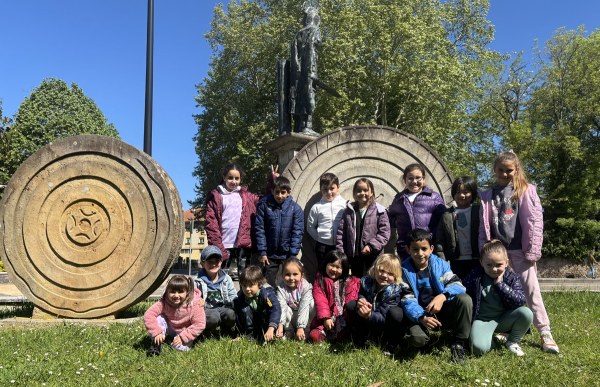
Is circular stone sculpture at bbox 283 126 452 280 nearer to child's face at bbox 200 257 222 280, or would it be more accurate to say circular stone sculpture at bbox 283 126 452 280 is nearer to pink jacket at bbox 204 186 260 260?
pink jacket at bbox 204 186 260 260

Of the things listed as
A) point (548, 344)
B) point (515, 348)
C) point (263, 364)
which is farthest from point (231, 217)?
point (548, 344)

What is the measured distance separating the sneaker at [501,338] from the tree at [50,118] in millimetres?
27670

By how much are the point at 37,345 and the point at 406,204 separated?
3.67 metres

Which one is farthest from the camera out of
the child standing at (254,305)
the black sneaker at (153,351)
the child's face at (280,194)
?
Result: the child's face at (280,194)

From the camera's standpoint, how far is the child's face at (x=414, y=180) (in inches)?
219

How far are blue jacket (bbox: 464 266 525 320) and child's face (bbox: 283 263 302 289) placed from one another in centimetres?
151

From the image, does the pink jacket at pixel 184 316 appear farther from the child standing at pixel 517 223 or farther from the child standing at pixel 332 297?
the child standing at pixel 517 223

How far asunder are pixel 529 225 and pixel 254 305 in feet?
8.48

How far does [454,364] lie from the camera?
13.0ft

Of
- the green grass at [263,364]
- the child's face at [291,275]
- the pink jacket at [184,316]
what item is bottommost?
the green grass at [263,364]

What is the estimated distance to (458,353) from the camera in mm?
4152

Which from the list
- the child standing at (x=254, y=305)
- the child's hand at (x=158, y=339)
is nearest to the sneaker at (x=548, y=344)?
the child standing at (x=254, y=305)

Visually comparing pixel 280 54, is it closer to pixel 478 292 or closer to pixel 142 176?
pixel 142 176

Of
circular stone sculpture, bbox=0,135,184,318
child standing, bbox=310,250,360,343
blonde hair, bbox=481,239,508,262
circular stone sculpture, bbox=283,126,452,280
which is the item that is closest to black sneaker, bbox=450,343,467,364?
blonde hair, bbox=481,239,508,262
